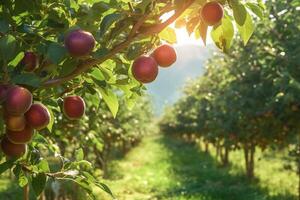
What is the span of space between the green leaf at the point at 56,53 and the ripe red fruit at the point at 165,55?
37cm

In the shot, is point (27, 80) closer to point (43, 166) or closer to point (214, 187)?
point (43, 166)

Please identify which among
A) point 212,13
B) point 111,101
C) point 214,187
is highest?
point 212,13

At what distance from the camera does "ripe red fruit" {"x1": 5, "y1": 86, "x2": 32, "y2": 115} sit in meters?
1.80

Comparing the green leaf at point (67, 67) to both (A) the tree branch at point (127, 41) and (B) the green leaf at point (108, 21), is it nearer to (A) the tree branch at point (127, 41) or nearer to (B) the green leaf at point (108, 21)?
(A) the tree branch at point (127, 41)

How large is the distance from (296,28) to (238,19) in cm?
729

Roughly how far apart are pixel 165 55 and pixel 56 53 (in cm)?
43

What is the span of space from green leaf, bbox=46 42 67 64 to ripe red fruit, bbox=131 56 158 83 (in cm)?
27

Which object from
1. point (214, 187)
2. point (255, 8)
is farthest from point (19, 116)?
point (214, 187)

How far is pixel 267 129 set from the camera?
10445 millimetres

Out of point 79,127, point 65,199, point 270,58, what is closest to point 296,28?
point 270,58

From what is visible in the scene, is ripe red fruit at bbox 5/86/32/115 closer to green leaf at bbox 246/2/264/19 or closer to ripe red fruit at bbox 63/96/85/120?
ripe red fruit at bbox 63/96/85/120

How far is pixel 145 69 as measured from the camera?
1.91 m

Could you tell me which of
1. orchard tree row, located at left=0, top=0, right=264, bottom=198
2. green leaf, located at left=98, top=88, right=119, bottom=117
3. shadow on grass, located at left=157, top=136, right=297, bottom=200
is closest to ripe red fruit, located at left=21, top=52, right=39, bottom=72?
orchard tree row, located at left=0, top=0, right=264, bottom=198

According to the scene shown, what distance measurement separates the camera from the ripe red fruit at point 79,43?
1.84 m
